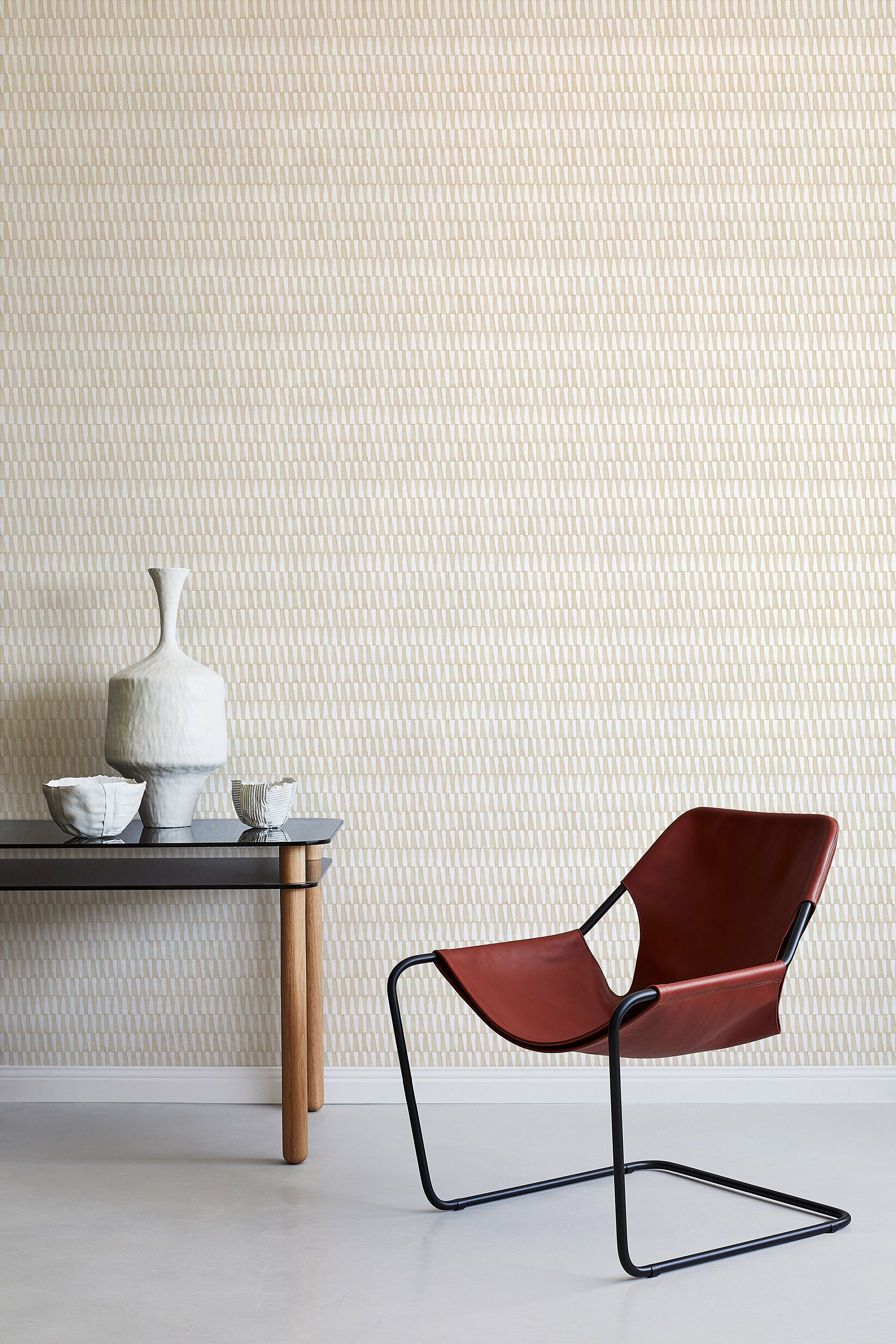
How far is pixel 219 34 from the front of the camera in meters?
2.81

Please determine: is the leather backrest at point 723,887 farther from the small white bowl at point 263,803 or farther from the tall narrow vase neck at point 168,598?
the tall narrow vase neck at point 168,598

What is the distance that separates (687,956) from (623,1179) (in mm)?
607

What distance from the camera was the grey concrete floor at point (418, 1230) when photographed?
1758mm

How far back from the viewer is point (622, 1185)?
1837 mm

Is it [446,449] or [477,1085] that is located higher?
[446,449]

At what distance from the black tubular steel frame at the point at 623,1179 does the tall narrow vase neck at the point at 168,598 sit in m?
0.96

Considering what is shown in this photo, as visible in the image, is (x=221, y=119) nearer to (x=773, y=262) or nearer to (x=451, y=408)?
(x=451, y=408)

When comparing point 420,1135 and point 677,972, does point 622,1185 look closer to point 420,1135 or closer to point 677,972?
point 420,1135

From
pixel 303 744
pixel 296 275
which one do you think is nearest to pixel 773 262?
pixel 296 275

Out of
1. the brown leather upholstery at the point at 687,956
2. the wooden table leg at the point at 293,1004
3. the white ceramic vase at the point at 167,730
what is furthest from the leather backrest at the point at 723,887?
the white ceramic vase at the point at 167,730

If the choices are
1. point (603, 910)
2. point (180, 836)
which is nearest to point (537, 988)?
point (603, 910)

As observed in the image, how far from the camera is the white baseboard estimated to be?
275 cm

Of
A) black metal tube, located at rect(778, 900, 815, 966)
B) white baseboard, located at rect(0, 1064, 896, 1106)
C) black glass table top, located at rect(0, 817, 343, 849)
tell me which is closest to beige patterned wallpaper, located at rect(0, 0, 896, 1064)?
white baseboard, located at rect(0, 1064, 896, 1106)

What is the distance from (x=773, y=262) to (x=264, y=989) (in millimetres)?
2131
